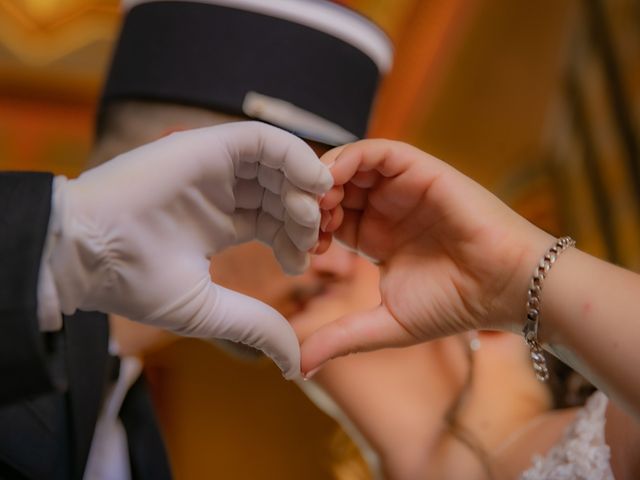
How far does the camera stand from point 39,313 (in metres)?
0.47

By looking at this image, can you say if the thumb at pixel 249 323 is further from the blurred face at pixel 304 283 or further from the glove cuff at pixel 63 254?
the blurred face at pixel 304 283

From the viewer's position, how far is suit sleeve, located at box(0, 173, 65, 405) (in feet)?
1.46

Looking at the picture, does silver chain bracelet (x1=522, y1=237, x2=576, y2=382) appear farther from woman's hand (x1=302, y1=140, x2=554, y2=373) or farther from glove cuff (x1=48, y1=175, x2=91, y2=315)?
glove cuff (x1=48, y1=175, x2=91, y2=315)

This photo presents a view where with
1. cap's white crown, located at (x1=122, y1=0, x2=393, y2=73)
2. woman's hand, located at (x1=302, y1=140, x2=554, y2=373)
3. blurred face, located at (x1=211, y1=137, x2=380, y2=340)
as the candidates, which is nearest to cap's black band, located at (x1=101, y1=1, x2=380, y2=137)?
cap's white crown, located at (x1=122, y1=0, x2=393, y2=73)

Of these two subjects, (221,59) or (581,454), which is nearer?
(581,454)

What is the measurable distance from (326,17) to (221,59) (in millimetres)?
139

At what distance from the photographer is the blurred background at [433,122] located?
45.7 inches

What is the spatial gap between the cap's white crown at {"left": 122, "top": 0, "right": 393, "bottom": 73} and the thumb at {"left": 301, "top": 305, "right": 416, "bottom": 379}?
0.40 meters

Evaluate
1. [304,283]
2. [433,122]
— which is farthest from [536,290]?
[433,122]

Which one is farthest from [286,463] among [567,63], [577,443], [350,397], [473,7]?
[567,63]

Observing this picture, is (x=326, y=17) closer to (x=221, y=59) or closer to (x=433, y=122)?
(x=221, y=59)

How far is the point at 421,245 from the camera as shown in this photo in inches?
26.6

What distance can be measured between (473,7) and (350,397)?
0.79 meters

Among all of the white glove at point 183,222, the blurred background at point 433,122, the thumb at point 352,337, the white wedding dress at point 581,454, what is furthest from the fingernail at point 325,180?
the blurred background at point 433,122
